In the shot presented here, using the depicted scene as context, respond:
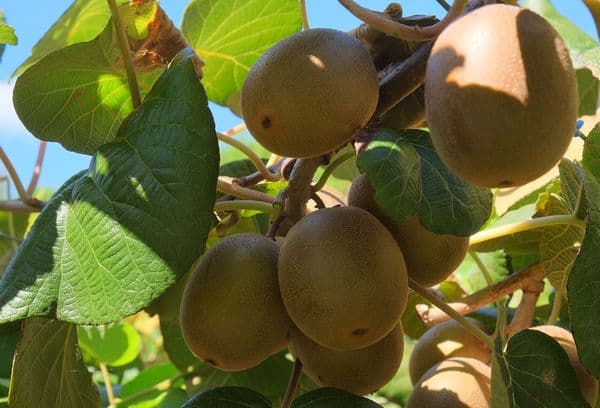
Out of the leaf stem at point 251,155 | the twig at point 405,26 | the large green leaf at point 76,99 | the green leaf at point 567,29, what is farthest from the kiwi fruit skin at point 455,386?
the green leaf at point 567,29

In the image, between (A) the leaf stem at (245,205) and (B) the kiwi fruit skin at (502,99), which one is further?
(A) the leaf stem at (245,205)

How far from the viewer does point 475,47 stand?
74cm

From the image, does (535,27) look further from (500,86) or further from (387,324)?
(387,324)

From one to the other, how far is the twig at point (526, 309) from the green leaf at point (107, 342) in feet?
2.84

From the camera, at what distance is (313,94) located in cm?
89

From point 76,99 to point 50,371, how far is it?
15.7 inches

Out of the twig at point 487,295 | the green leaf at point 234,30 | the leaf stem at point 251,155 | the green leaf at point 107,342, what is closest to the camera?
the leaf stem at point 251,155

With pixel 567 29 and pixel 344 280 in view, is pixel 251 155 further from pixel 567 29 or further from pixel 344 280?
pixel 567 29

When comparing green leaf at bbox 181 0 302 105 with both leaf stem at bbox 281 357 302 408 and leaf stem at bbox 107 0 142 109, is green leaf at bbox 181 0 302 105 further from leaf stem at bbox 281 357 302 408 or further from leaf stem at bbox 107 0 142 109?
leaf stem at bbox 281 357 302 408

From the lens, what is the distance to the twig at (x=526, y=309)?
132cm

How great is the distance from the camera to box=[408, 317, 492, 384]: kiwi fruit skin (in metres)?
1.25

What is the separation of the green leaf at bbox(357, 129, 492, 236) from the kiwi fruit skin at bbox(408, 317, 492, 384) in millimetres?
360

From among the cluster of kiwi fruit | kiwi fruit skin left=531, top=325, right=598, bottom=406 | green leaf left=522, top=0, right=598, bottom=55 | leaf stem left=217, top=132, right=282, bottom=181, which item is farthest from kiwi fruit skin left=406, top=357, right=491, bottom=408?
green leaf left=522, top=0, right=598, bottom=55

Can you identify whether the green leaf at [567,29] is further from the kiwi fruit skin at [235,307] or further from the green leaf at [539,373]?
the kiwi fruit skin at [235,307]
